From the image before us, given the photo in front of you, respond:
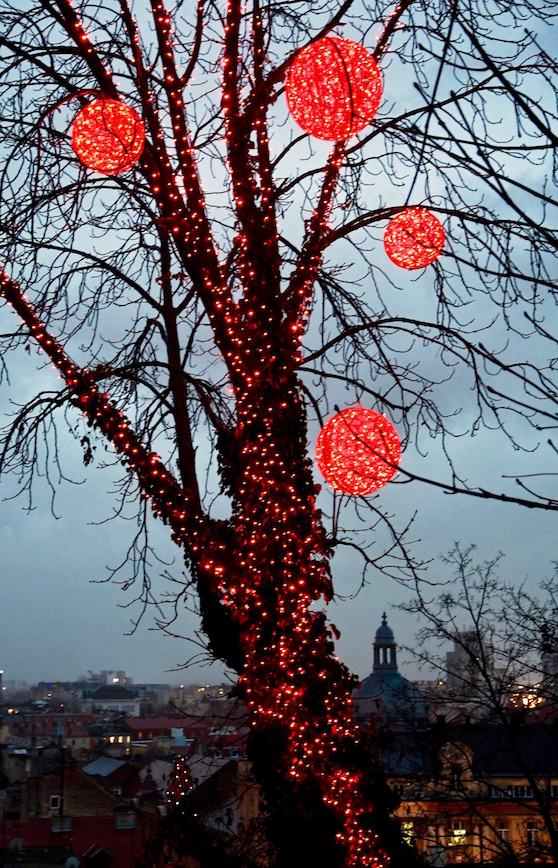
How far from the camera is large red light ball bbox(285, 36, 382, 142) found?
12.8 ft

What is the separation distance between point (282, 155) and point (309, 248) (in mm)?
795

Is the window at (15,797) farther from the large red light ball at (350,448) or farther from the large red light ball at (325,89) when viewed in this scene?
the large red light ball at (325,89)

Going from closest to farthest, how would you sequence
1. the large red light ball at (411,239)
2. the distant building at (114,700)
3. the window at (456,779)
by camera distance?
the large red light ball at (411,239), the window at (456,779), the distant building at (114,700)

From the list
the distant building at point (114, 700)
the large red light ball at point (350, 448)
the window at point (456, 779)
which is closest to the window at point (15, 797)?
the distant building at point (114, 700)

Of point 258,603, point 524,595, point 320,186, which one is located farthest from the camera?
point 524,595

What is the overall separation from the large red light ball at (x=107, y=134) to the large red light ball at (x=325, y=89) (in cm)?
77

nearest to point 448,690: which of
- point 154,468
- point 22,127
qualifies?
point 154,468

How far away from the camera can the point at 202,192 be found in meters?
5.34

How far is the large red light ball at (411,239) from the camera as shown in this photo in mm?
4449

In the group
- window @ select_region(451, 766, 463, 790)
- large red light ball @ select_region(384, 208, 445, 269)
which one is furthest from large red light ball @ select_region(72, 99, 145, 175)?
window @ select_region(451, 766, 463, 790)

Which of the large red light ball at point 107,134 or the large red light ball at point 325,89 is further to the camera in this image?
the large red light ball at point 107,134

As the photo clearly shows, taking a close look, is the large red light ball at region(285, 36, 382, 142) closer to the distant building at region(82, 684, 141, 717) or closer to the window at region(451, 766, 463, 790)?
the distant building at region(82, 684, 141, 717)

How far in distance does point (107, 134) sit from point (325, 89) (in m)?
1.03

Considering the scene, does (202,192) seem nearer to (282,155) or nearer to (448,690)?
(282,155)
